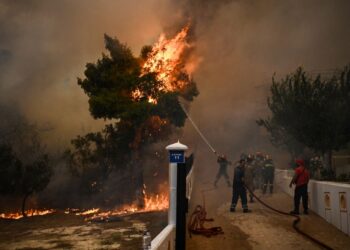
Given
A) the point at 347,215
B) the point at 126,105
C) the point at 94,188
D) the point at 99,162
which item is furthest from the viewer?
the point at 94,188

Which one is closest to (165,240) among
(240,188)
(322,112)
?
(240,188)

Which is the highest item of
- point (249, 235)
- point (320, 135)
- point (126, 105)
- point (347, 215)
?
point (126, 105)

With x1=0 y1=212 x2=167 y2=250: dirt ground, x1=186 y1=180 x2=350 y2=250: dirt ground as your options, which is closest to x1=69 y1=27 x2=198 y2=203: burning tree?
x1=0 y1=212 x2=167 y2=250: dirt ground

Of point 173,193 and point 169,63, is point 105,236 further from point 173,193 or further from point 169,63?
point 169,63

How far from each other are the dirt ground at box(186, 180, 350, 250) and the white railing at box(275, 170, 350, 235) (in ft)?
0.74

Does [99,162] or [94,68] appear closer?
[94,68]

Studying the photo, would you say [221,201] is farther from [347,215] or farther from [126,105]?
[126,105]

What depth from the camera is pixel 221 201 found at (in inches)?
624

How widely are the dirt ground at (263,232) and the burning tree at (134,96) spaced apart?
16.0 metres

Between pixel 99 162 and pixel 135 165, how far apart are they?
6.09 meters

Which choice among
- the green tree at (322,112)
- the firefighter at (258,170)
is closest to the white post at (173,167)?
the firefighter at (258,170)

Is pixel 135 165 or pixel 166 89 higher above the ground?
pixel 166 89

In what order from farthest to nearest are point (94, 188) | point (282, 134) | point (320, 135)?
point (94, 188), point (282, 134), point (320, 135)

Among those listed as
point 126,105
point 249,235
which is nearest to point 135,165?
point 126,105
